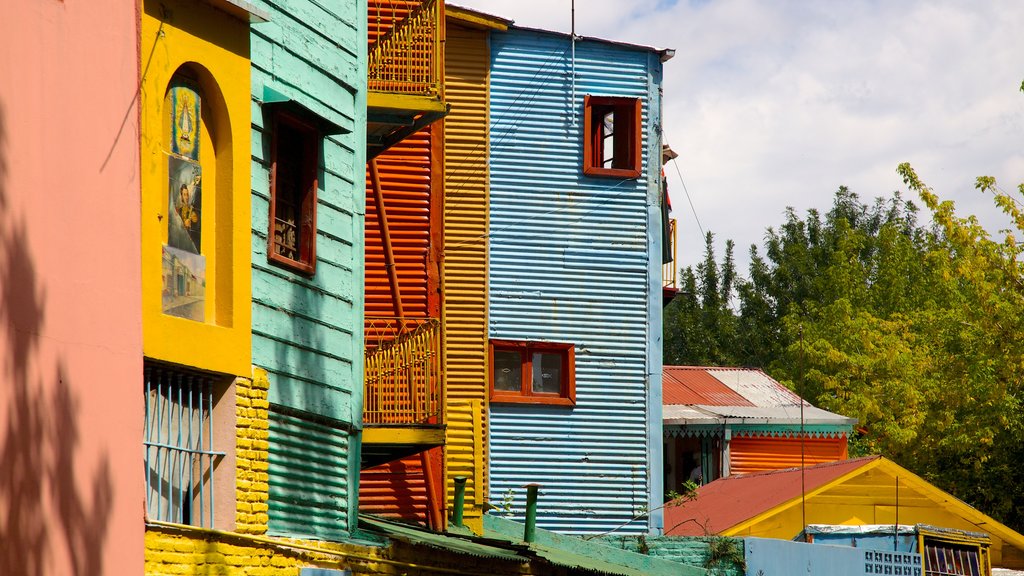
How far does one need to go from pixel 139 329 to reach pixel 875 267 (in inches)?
2030

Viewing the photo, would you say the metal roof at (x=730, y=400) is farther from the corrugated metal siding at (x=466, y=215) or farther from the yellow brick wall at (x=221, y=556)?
the yellow brick wall at (x=221, y=556)

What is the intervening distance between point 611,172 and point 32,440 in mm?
15803

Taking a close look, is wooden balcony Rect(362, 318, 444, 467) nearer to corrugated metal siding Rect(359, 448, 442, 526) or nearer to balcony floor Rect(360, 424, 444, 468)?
balcony floor Rect(360, 424, 444, 468)

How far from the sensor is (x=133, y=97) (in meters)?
9.59

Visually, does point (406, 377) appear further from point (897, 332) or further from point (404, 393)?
point (897, 332)

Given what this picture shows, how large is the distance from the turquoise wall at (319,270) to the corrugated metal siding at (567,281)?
9131mm

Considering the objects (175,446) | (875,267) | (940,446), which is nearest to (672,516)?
(940,446)

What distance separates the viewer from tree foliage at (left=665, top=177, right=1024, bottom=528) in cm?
3145

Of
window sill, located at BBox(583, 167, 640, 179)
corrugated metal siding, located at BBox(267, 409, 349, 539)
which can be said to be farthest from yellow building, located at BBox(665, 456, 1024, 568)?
corrugated metal siding, located at BBox(267, 409, 349, 539)

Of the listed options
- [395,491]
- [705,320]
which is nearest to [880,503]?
[395,491]

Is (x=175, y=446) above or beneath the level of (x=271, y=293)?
beneath

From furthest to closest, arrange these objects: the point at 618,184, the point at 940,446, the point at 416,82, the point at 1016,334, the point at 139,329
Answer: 1. the point at 940,446
2. the point at 1016,334
3. the point at 618,184
4. the point at 416,82
5. the point at 139,329

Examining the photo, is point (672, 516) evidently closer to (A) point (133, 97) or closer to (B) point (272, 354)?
(B) point (272, 354)

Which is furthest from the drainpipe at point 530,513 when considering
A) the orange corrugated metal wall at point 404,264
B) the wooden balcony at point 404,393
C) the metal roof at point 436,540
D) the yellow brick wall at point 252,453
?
the yellow brick wall at point 252,453
